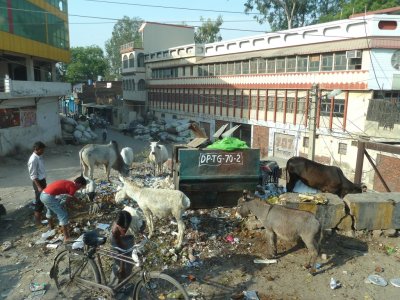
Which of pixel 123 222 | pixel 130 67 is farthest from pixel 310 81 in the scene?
pixel 130 67

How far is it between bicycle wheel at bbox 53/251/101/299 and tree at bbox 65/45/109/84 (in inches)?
2596

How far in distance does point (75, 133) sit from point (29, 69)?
5.61 m

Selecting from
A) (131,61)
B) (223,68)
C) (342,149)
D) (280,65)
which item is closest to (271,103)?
(280,65)

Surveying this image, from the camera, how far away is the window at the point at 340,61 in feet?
69.2

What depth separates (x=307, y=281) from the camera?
21.2 ft

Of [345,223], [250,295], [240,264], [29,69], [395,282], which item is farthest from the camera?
[29,69]

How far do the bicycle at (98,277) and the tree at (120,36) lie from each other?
6448 centimetres

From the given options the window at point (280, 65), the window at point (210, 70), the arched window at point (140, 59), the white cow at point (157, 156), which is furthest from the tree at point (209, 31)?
the white cow at point (157, 156)

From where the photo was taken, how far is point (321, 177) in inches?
425

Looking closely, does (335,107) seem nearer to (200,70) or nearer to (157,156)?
(157,156)

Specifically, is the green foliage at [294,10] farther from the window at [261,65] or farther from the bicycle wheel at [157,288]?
the bicycle wheel at [157,288]

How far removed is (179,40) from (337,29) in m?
28.4

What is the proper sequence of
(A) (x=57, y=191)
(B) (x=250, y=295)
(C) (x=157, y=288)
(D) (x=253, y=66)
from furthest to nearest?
(D) (x=253, y=66) → (A) (x=57, y=191) → (B) (x=250, y=295) → (C) (x=157, y=288)

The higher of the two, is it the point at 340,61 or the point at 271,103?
the point at 340,61
